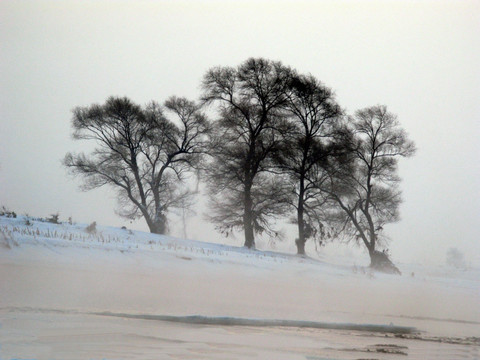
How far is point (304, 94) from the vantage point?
27.2 metres

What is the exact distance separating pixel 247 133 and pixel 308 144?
3.15 meters

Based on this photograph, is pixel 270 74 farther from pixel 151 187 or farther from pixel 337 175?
pixel 151 187

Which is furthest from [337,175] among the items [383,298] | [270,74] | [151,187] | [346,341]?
[346,341]

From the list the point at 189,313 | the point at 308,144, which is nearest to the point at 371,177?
the point at 308,144

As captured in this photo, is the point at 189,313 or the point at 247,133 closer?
the point at 189,313

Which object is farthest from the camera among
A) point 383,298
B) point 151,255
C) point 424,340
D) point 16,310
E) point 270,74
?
point 270,74

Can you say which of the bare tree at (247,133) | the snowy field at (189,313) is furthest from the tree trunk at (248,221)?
the snowy field at (189,313)

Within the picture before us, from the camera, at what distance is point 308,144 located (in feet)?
88.5

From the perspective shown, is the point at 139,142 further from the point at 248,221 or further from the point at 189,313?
the point at 189,313

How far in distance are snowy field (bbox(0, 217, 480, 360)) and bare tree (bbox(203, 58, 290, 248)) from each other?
15383 millimetres

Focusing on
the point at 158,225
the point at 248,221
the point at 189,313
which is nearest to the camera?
the point at 189,313

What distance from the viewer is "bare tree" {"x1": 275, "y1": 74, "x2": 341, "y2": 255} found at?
2706 centimetres

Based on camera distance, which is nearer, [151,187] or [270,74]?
[270,74]

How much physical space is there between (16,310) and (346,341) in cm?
346
